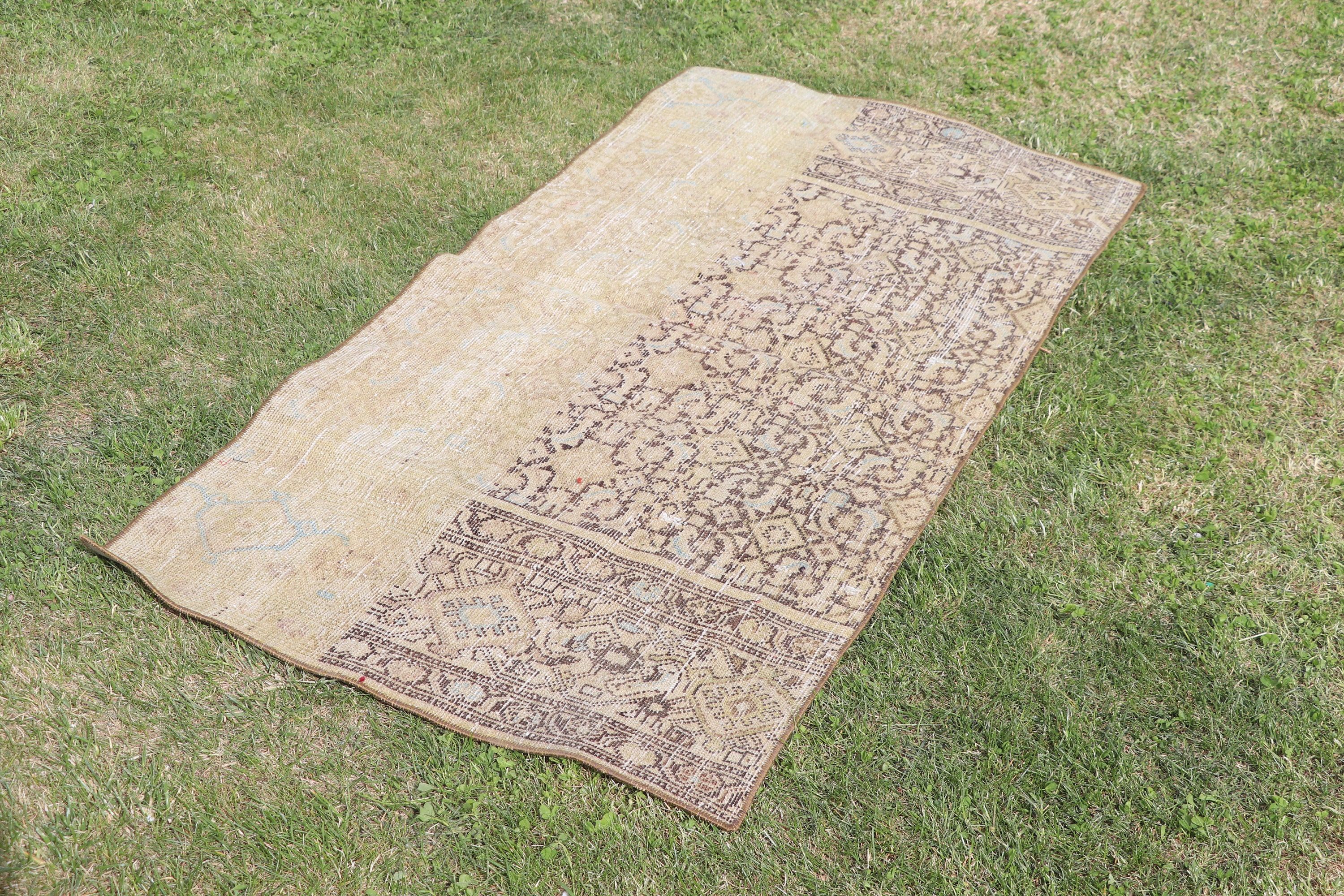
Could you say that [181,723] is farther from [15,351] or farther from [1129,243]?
[1129,243]

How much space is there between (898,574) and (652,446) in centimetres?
102

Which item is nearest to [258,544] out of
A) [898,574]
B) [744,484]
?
[744,484]

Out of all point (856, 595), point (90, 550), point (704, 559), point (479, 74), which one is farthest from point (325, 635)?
point (479, 74)

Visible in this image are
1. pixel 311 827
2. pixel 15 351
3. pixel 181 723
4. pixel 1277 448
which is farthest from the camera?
pixel 15 351

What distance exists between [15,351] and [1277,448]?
4840mm

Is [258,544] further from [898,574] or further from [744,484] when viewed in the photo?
[898,574]

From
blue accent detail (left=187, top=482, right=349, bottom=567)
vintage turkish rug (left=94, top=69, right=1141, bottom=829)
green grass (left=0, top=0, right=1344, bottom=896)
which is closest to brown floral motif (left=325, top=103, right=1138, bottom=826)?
vintage turkish rug (left=94, top=69, right=1141, bottom=829)

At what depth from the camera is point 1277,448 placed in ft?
13.6

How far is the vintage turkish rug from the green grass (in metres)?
0.14

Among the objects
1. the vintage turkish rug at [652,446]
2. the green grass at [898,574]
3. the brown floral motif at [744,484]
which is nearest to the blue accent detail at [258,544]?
the vintage turkish rug at [652,446]

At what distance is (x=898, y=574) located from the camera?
148 inches

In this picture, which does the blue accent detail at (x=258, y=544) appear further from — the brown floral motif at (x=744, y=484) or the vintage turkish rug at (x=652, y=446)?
the brown floral motif at (x=744, y=484)

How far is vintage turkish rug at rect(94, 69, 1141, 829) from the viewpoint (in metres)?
3.46

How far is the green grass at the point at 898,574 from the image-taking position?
3.07 m
